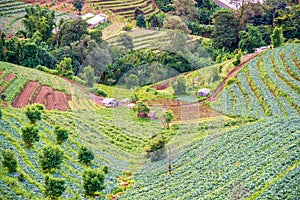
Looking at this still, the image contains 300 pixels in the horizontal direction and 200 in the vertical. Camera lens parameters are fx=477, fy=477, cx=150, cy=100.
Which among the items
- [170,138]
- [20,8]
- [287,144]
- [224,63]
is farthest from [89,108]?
[20,8]

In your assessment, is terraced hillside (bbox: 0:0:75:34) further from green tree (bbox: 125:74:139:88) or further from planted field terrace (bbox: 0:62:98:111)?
green tree (bbox: 125:74:139:88)

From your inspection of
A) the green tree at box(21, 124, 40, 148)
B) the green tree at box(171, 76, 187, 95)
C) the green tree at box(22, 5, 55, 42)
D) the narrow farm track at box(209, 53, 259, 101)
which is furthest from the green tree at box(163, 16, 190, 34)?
the green tree at box(21, 124, 40, 148)

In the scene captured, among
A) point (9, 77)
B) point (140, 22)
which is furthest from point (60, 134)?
point (140, 22)

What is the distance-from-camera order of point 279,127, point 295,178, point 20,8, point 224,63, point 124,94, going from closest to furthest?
point 295,178 → point 279,127 → point 124,94 → point 224,63 → point 20,8

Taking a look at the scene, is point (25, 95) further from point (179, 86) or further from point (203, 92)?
point (203, 92)

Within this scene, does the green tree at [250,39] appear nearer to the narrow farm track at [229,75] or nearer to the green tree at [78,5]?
the narrow farm track at [229,75]

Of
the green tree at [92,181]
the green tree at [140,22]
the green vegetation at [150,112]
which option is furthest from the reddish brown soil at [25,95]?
the green tree at [140,22]

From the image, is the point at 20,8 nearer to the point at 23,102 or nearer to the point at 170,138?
the point at 23,102
